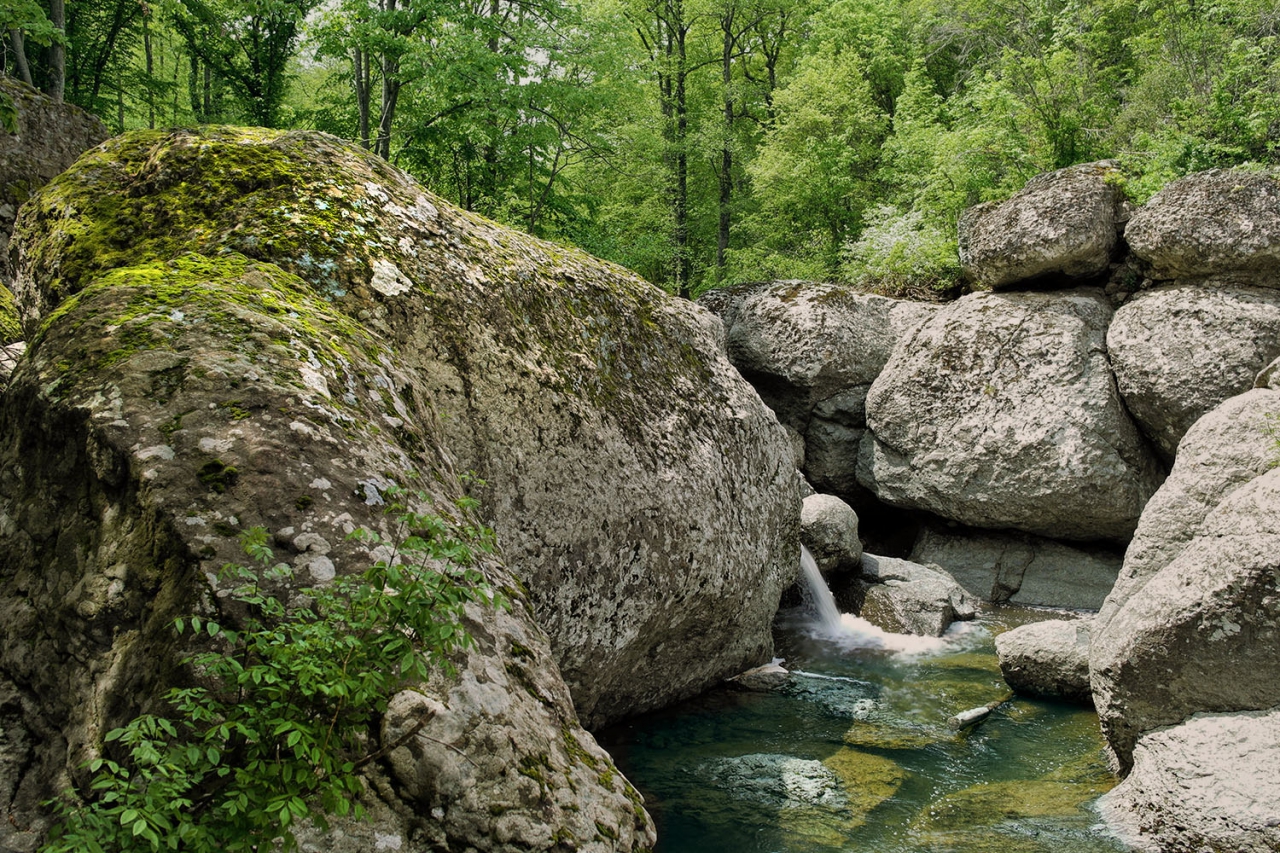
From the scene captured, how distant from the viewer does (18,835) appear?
2.51m

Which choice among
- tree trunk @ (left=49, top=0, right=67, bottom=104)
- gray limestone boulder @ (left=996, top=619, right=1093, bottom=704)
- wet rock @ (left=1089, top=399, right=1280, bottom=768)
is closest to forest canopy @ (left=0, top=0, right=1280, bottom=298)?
tree trunk @ (left=49, top=0, right=67, bottom=104)

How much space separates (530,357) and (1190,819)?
509 cm

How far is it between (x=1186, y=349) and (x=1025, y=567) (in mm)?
3741

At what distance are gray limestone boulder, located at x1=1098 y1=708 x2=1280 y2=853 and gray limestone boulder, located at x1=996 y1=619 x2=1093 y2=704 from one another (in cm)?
224

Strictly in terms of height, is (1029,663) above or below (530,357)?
below

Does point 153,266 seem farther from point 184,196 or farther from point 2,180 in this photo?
point 2,180

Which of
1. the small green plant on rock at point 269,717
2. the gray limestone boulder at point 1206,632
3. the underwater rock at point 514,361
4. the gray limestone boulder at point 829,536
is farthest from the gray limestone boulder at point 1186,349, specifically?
the small green plant on rock at point 269,717

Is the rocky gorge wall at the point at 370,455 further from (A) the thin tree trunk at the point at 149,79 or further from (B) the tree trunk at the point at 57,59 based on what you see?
(A) the thin tree trunk at the point at 149,79

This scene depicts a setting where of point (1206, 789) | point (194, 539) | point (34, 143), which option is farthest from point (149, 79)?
point (1206, 789)

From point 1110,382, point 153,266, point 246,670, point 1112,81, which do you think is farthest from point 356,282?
point 1112,81

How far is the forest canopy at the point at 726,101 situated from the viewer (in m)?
15.4

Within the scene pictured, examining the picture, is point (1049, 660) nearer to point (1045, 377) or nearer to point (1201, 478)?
point (1201, 478)

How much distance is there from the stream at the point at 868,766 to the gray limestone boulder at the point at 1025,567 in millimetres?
3643

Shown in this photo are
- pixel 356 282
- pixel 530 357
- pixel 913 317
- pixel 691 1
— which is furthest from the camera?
pixel 691 1
